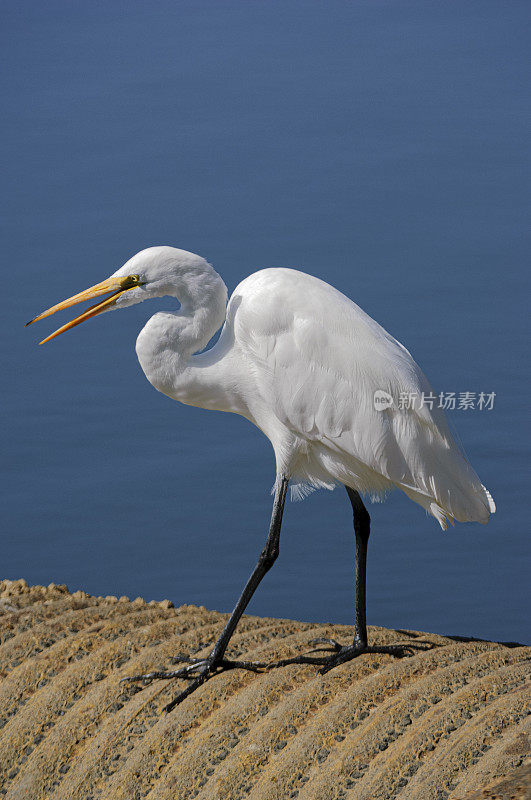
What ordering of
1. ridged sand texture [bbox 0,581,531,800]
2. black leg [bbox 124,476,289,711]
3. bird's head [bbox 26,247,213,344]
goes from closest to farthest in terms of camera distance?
ridged sand texture [bbox 0,581,531,800] → black leg [bbox 124,476,289,711] → bird's head [bbox 26,247,213,344]

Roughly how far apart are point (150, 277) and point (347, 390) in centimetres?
64

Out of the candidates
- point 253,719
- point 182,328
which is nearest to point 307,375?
point 182,328

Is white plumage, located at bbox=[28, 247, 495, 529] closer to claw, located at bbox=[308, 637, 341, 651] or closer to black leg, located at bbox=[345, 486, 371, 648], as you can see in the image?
black leg, located at bbox=[345, 486, 371, 648]

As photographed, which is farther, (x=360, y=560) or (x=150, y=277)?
(x=360, y=560)

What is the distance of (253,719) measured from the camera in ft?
7.93

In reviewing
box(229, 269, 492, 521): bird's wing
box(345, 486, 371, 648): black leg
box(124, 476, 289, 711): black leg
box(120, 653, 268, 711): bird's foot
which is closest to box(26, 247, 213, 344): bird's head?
box(229, 269, 492, 521): bird's wing

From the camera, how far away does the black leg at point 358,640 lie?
2.70 metres

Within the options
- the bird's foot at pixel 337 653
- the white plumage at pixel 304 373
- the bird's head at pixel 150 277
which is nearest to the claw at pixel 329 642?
the bird's foot at pixel 337 653

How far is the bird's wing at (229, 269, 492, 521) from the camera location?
271 cm

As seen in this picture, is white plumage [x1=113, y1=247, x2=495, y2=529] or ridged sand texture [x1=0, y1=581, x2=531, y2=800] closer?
ridged sand texture [x1=0, y1=581, x2=531, y2=800]

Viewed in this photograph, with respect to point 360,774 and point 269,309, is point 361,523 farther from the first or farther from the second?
point 360,774

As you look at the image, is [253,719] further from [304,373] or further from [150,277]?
[150,277]

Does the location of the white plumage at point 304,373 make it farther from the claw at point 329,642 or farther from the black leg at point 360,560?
the claw at point 329,642

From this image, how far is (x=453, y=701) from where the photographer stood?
7.66ft
